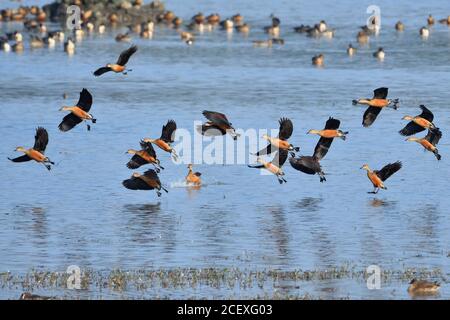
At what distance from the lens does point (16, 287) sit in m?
18.3

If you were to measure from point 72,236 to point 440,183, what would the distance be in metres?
8.66

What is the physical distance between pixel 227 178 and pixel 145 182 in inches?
127

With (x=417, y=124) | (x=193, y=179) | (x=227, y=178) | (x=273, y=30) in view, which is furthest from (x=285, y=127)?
(x=273, y=30)

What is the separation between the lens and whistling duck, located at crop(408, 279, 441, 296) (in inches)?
687

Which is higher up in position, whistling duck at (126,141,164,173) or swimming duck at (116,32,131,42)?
whistling duck at (126,141,164,173)

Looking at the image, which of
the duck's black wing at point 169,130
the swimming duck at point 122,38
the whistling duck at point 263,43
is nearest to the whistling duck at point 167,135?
the duck's black wing at point 169,130

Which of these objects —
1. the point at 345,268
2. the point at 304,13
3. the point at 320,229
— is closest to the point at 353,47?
the point at 304,13

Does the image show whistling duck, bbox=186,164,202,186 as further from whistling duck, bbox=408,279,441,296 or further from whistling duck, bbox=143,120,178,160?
whistling duck, bbox=408,279,441,296

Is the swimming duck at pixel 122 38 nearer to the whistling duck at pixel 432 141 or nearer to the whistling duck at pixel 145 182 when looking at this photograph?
the whistling duck at pixel 432 141

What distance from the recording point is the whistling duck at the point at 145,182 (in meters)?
25.1

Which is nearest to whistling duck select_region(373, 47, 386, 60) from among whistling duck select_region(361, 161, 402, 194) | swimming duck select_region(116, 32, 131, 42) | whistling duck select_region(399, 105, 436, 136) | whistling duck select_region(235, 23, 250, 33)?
swimming duck select_region(116, 32, 131, 42)

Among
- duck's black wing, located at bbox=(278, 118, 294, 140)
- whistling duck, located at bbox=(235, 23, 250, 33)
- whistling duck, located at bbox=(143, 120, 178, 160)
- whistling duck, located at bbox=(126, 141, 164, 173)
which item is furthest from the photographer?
whistling duck, located at bbox=(235, 23, 250, 33)

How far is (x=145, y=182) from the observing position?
25219 mm

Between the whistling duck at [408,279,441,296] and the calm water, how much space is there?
0.84ft
